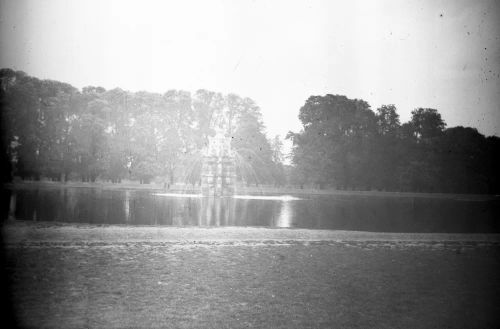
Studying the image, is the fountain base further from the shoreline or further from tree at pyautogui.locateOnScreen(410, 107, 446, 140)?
tree at pyautogui.locateOnScreen(410, 107, 446, 140)

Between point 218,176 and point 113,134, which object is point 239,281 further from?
point 113,134

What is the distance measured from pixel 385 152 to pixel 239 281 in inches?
3099

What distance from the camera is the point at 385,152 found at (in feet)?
273

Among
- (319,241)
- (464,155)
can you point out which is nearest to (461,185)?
(464,155)

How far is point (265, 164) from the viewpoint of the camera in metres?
77.6

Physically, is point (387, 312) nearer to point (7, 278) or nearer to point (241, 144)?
point (7, 278)

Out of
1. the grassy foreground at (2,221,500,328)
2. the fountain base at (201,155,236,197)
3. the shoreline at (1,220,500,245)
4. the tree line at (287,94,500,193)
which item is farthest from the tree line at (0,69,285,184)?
the grassy foreground at (2,221,500,328)

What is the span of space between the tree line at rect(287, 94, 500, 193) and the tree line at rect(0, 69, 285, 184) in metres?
8.66

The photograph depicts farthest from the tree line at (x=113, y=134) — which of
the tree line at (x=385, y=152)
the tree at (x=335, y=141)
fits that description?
the tree line at (x=385, y=152)

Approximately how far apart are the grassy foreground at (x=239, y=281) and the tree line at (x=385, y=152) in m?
63.7

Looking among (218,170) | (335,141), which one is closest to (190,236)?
(218,170)

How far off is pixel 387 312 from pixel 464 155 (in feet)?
278

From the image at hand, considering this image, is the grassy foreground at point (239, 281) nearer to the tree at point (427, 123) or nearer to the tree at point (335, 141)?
the tree at point (335, 141)

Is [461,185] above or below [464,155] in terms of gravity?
below
